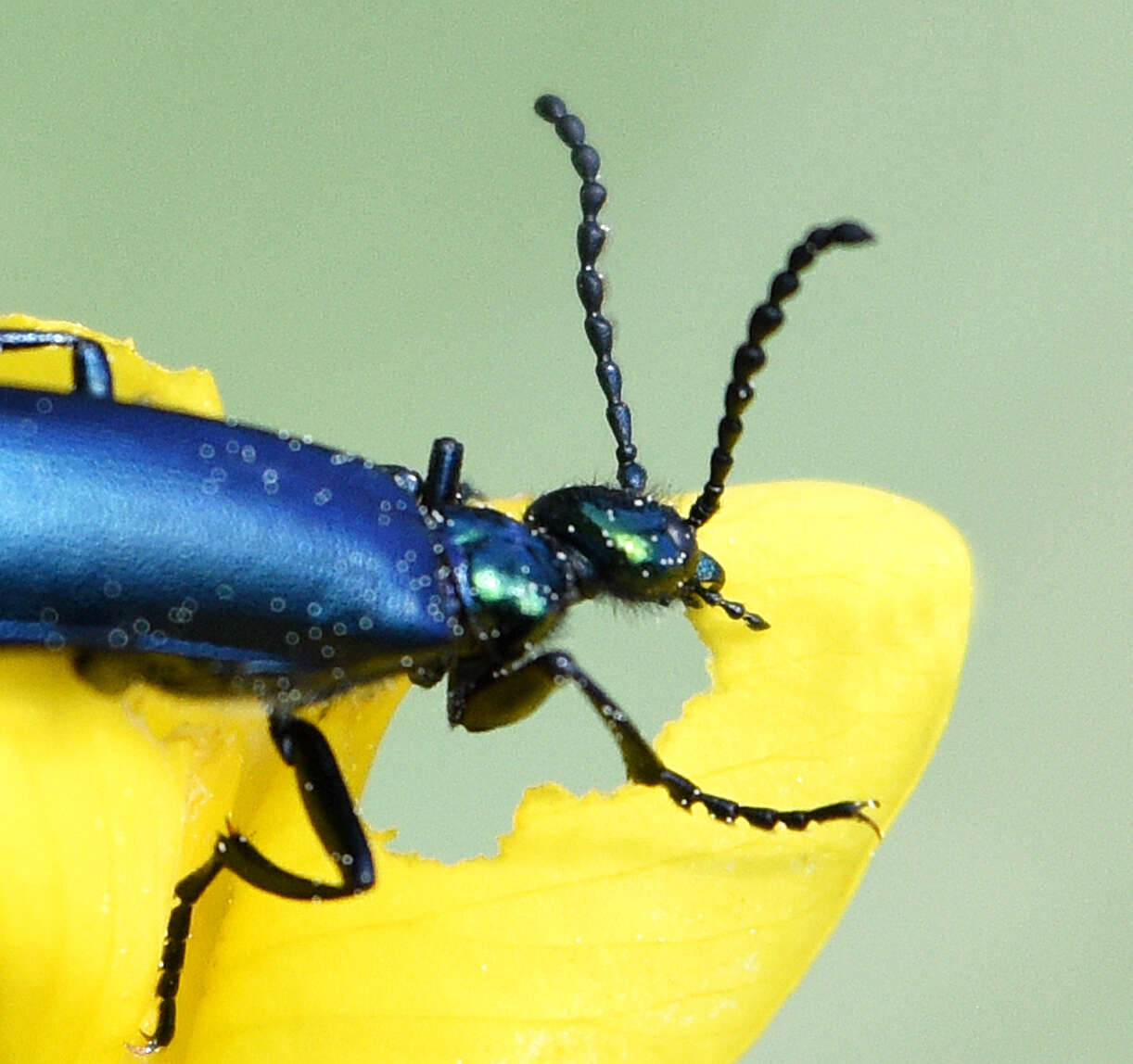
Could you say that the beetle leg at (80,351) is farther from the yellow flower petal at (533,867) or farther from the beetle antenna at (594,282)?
the beetle antenna at (594,282)

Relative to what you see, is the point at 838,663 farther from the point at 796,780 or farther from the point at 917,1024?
the point at 917,1024

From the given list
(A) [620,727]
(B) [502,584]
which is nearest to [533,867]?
(A) [620,727]

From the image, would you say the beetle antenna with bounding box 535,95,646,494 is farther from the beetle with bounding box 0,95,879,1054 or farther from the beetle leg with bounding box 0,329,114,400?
the beetle leg with bounding box 0,329,114,400

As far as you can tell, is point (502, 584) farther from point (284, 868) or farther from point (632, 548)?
point (284, 868)

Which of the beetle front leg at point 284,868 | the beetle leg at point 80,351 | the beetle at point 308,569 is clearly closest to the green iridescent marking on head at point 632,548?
the beetle at point 308,569

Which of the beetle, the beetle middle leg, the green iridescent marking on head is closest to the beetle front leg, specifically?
the beetle

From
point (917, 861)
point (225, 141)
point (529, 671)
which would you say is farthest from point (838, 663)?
point (225, 141)
